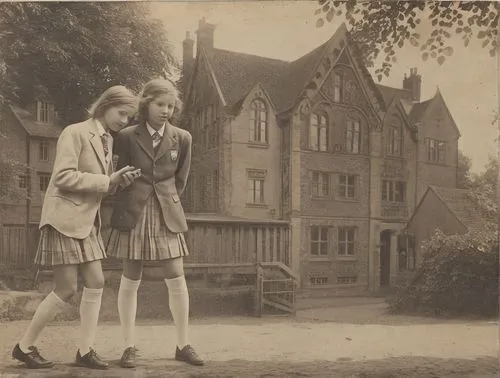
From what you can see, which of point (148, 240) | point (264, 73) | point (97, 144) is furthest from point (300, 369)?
point (264, 73)

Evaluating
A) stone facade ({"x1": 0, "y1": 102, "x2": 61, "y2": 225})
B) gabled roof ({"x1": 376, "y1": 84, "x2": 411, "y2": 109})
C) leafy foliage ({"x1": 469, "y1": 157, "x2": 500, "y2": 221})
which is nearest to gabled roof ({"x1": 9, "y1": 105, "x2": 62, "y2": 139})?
stone facade ({"x1": 0, "y1": 102, "x2": 61, "y2": 225})

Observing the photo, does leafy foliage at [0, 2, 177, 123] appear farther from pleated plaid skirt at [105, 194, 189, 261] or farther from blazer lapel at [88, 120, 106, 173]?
pleated plaid skirt at [105, 194, 189, 261]

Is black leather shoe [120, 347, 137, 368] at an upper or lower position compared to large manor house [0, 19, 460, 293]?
lower

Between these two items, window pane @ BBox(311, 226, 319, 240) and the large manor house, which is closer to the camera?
the large manor house

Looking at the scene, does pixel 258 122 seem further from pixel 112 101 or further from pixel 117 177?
pixel 117 177

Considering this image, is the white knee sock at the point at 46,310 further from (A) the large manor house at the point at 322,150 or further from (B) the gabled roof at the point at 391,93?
(B) the gabled roof at the point at 391,93

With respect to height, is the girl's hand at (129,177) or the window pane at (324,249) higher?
the girl's hand at (129,177)

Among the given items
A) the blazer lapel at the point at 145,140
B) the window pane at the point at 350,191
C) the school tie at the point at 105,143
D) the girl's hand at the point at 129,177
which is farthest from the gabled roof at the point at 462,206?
the school tie at the point at 105,143
